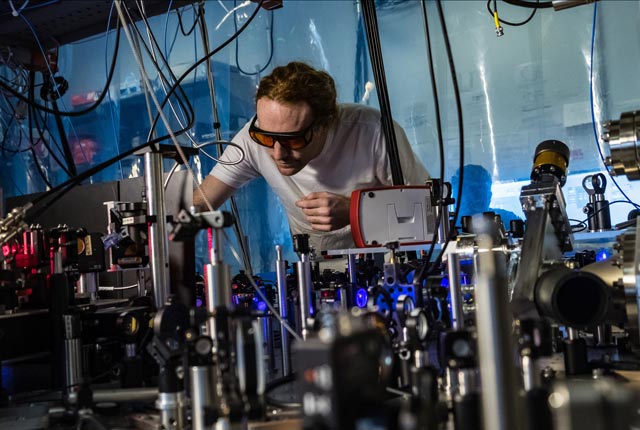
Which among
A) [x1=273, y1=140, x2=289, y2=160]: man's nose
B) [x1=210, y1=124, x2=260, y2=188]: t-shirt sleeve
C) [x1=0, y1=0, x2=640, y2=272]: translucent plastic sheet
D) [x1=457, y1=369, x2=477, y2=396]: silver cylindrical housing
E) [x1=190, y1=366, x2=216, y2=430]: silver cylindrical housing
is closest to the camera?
[x1=457, y1=369, x2=477, y2=396]: silver cylindrical housing

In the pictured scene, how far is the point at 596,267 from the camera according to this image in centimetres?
118

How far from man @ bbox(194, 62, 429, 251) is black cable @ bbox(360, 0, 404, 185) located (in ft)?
0.77

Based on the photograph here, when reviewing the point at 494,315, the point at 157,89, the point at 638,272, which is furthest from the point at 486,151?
the point at 494,315

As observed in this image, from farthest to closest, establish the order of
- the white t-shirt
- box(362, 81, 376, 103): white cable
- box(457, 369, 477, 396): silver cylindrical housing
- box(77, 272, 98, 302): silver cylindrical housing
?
box(362, 81, 376, 103): white cable, the white t-shirt, box(77, 272, 98, 302): silver cylindrical housing, box(457, 369, 477, 396): silver cylindrical housing

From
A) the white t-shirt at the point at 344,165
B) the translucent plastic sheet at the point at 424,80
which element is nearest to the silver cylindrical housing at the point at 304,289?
the white t-shirt at the point at 344,165

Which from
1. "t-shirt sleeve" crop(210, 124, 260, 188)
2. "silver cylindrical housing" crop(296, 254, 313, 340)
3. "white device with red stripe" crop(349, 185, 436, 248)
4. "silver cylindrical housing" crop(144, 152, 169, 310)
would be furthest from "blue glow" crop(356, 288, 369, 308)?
"t-shirt sleeve" crop(210, 124, 260, 188)

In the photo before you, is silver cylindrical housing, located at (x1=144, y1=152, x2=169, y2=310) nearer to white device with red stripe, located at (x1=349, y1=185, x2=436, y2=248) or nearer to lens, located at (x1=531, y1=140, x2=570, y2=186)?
white device with red stripe, located at (x1=349, y1=185, x2=436, y2=248)

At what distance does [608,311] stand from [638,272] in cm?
8

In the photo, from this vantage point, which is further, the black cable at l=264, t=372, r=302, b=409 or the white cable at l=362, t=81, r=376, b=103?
the white cable at l=362, t=81, r=376, b=103

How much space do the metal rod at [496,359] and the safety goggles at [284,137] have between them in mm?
1418

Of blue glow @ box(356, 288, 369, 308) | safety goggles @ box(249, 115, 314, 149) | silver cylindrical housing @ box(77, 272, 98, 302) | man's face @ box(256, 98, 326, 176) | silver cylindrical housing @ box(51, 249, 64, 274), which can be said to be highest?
man's face @ box(256, 98, 326, 176)

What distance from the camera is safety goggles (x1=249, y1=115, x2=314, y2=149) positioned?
6.30 feet

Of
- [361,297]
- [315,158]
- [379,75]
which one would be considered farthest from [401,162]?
[361,297]

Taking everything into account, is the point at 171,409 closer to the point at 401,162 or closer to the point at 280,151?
the point at 280,151
